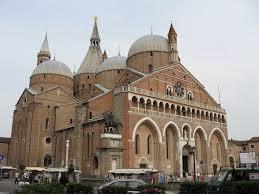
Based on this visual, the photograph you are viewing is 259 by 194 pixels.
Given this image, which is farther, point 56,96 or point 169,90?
point 56,96

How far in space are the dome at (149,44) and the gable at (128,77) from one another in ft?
13.9

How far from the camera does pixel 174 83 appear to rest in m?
43.8

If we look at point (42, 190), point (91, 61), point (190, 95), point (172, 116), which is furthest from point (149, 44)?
point (42, 190)

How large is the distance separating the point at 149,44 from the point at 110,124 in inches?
669

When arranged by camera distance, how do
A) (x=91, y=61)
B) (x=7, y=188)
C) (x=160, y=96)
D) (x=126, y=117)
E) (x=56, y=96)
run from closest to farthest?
1. (x=7, y=188)
2. (x=126, y=117)
3. (x=160, y=96)
4. (x=56, y=96)
5. (x=91, y=61)

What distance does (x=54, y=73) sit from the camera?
55469 mm

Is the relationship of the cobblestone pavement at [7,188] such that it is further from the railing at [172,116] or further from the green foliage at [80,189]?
the railing at [172,116]

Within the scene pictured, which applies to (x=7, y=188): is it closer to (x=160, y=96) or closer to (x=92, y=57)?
(x=160, y=96)

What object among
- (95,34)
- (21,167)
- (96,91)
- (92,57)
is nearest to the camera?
(21,167)

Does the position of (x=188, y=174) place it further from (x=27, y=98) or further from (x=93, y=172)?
(x=27, y=98)

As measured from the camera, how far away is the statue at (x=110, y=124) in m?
35.3

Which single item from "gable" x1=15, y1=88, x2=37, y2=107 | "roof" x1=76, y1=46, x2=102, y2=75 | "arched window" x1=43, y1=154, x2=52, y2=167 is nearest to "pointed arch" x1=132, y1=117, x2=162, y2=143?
"arched window" x1=43, y1=154, x2=52, y2=167

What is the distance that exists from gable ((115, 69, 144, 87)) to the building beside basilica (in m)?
0.15

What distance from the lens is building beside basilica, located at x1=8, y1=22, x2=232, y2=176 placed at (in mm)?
36656
